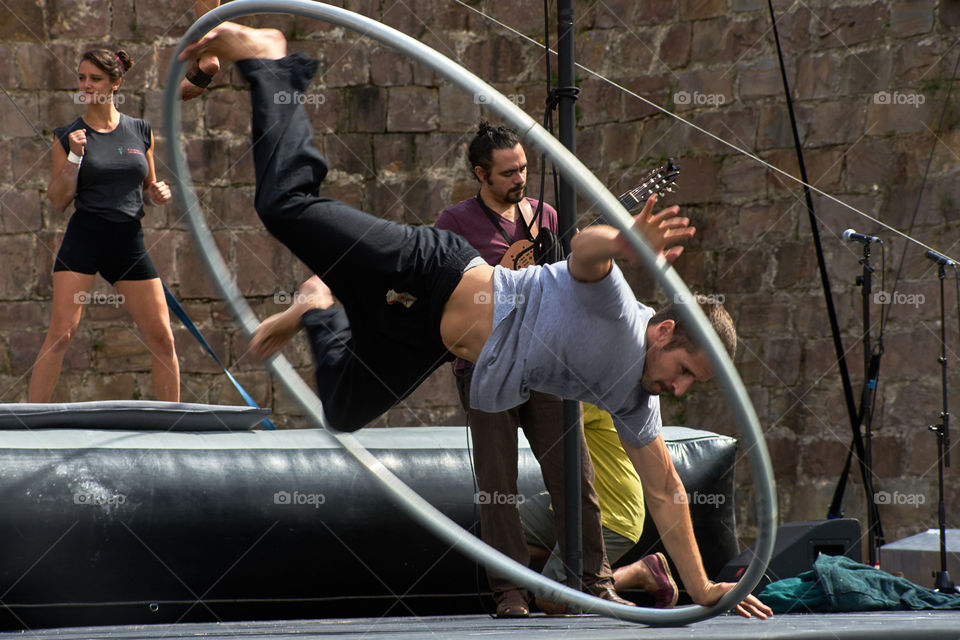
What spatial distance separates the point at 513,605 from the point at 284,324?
4.24 feet

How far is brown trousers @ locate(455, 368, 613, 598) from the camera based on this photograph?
3734mm

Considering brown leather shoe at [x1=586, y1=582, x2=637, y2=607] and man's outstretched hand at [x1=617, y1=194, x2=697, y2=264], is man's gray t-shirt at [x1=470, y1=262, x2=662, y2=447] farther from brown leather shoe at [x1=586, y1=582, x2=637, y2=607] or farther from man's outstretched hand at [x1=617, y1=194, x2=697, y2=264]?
brown leather shoe at [x1=586, y1=582, x2=637, y2=607]

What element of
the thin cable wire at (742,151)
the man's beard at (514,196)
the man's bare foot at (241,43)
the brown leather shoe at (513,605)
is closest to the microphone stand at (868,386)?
the thin cable wire at (742,151)

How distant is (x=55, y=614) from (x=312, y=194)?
1.86 m

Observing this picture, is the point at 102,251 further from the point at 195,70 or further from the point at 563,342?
the point at 563,342

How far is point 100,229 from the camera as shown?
525 cm

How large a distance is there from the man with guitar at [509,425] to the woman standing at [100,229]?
72.5 inches

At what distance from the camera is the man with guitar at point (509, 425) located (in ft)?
12.3

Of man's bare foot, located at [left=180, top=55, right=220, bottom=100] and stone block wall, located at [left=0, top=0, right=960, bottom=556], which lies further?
stone block wall, located at [left=0, top=0, right=960, bottom=556]

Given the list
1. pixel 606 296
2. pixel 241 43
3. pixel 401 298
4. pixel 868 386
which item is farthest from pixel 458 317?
A: pixel 868 386

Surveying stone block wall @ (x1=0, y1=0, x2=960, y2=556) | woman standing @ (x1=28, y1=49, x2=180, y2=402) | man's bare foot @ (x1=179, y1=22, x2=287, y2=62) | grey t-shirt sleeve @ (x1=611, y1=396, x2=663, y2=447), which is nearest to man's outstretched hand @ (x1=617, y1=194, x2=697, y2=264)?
grey t-shirt sleeve @ (x1=611, y1=396, x2=663, y2=447)

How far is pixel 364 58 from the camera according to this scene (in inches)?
306

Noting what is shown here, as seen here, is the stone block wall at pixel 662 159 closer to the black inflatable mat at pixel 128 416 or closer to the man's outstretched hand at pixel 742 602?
the black inflatable mat at pixel 128 416

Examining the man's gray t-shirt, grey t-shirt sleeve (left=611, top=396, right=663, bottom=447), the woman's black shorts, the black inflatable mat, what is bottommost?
the black inflatable mat
